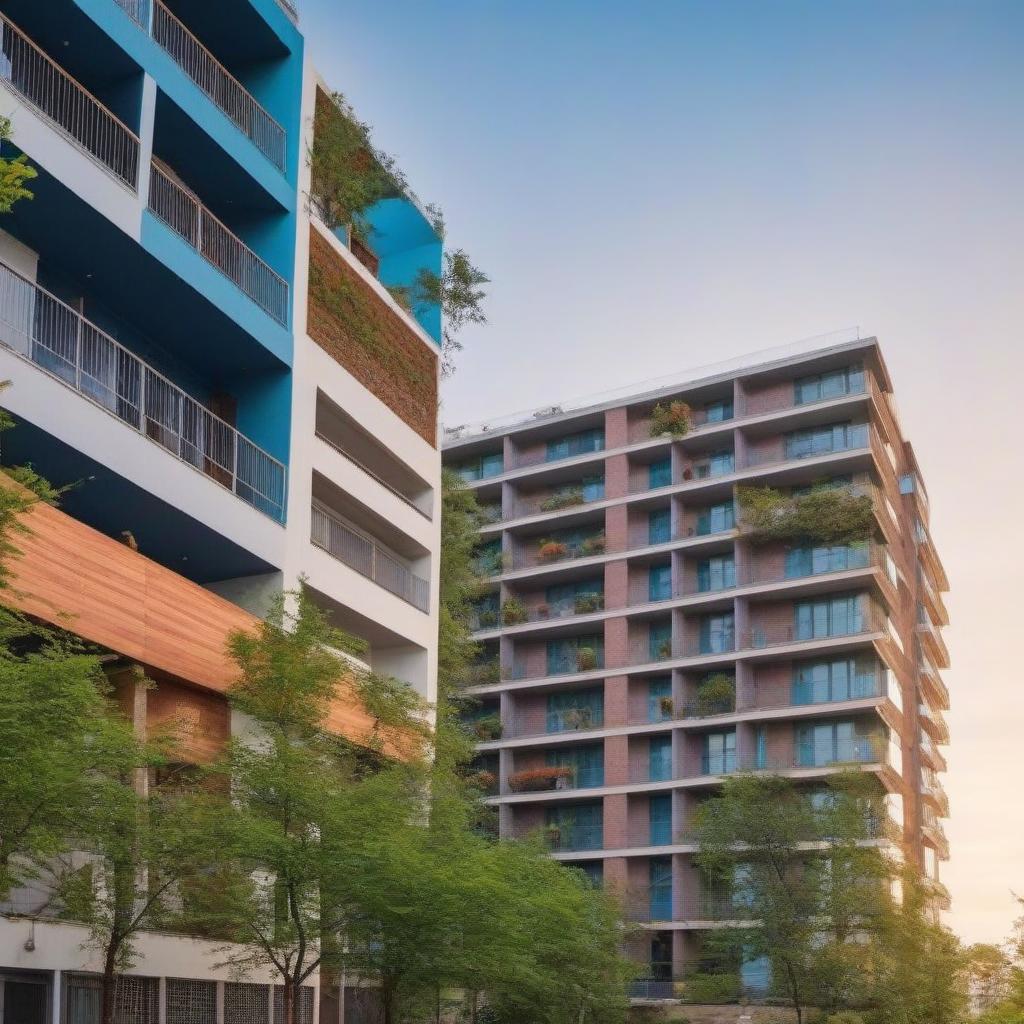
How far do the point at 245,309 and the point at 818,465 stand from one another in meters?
41.2

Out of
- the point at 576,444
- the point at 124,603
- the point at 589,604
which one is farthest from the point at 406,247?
the point at 576,444

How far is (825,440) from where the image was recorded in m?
71.0

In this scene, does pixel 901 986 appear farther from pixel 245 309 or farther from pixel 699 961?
pixel 245 309

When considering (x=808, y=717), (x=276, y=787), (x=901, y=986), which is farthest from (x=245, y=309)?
(x=808, y=717)

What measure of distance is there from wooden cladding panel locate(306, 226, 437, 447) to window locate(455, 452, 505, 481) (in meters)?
37.7

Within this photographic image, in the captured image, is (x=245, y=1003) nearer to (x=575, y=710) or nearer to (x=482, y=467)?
(x=575, y=710)

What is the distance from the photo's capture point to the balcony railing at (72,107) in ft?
94.4

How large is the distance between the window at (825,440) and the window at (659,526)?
649 cm

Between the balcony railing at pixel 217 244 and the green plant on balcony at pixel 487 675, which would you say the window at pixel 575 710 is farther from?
the balcony railing at pixel 217 244

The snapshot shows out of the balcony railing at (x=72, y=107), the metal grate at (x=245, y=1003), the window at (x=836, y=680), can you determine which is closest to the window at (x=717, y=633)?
the window at (x=836, y=680)

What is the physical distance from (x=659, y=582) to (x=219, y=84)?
43.3 metres

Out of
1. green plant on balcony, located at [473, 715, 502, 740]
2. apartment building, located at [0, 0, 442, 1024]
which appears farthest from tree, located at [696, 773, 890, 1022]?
green plant on balcony, located at [473, 715, 502, 740]

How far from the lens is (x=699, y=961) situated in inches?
2554

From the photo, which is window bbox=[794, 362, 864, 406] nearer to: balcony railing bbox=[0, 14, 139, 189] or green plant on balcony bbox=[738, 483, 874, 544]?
green plant on balcony bbox=[738, 483, 874, 544]
